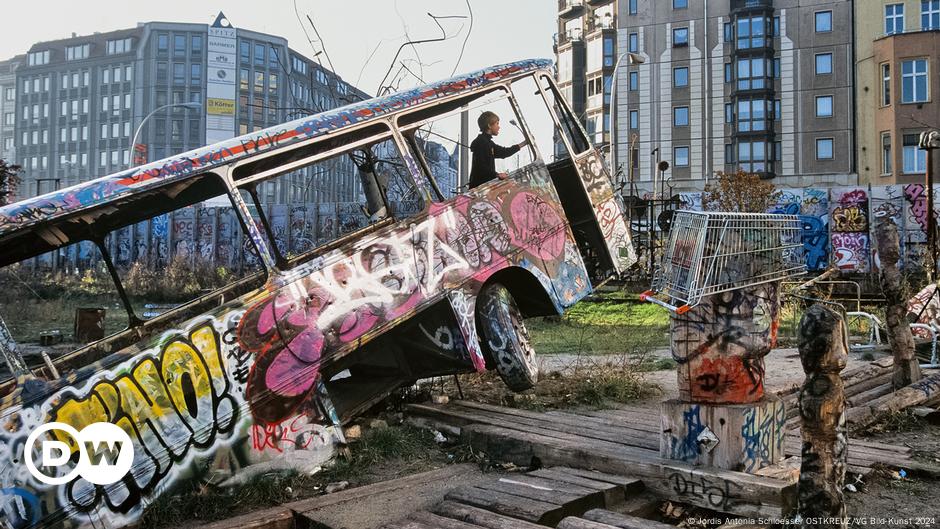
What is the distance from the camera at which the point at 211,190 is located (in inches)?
240

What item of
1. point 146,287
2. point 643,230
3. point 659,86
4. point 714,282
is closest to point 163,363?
point 714,282

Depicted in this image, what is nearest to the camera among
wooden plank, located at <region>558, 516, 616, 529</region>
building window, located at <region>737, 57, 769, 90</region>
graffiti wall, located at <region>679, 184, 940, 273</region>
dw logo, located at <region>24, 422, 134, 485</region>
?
wooden plank, located at <region>558, 516, 616, 529</region>

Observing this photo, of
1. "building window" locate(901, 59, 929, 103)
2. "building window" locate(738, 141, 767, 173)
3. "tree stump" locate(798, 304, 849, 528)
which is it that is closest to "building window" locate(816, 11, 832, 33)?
"building window" locate(738, 141, 767, 173)

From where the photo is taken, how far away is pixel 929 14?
4219cm

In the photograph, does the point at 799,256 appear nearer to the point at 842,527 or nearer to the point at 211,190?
the point at 842,527

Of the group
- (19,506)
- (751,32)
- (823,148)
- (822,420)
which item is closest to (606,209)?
(822,420)

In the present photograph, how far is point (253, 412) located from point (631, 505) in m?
2.74

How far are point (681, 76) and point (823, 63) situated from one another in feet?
27.6

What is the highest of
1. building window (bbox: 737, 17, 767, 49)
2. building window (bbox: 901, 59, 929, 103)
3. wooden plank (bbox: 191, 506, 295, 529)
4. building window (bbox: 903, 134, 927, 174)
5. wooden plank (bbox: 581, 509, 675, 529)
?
building window (bbox: 737, 17, 767, 49)

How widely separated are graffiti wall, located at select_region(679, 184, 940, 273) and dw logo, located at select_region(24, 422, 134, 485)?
25.2 m

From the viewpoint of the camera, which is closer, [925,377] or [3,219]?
[3,219]

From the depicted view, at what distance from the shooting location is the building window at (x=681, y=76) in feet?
166

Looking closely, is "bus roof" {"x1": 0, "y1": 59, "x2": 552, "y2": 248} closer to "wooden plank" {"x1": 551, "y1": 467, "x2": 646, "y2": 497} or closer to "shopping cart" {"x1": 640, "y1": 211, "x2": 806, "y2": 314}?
"shopping cart" {"x1": 640, "y1": 211, "x2": 806, "y2": 314}

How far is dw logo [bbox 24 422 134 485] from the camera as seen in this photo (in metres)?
4.71
